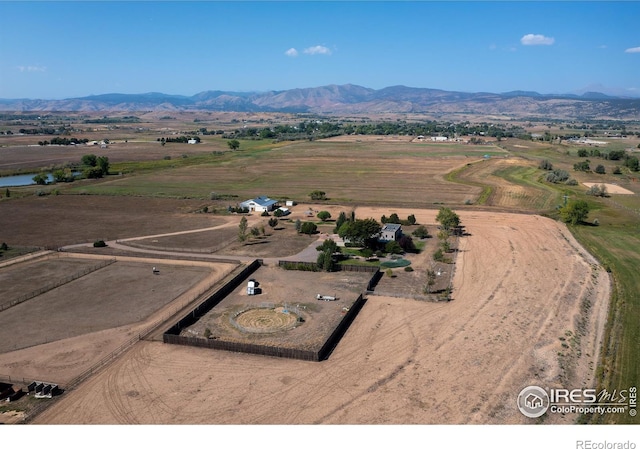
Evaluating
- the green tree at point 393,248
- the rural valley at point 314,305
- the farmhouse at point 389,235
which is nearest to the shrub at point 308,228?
the rural valley at point 314,305

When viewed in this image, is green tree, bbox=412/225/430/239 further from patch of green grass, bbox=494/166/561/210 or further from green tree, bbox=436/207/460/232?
patch of green grass, bbox=494/166/561/210

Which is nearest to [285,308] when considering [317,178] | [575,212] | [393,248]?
[393,248]

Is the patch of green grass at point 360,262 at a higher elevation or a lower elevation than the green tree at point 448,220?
lower

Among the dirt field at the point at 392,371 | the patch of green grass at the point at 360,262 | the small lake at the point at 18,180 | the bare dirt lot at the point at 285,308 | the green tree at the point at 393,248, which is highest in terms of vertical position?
the small lake at the point at 18,180

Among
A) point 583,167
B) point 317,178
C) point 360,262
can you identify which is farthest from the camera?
point 583,167

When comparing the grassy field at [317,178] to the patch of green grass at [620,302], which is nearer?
the patch of green grass at [620,302]

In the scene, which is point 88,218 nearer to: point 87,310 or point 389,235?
point 87,310

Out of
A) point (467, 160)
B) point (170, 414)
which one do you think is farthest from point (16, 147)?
point (170, 414)

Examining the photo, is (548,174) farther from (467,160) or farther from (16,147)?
(16,147)

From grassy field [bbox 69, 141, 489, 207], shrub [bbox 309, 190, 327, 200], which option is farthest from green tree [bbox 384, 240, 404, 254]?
shrub [bbox 309, 190, 327, 200]

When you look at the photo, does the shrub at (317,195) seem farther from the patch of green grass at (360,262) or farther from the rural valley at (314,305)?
the patch of green grass at (360,262)
